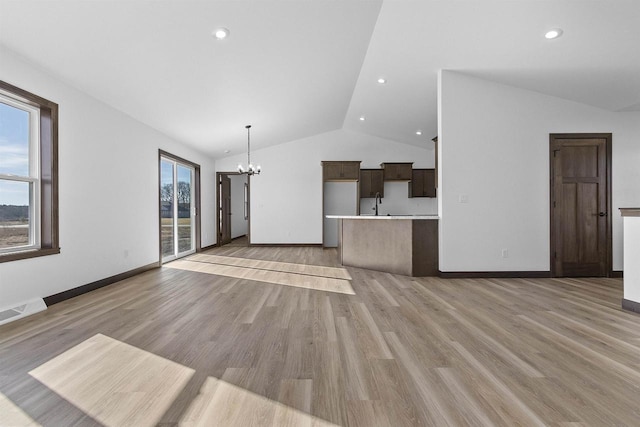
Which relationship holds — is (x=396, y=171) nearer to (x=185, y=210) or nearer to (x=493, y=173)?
(x=493, y=173)

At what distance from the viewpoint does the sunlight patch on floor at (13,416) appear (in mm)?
1466

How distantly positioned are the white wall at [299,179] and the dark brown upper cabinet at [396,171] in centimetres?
30

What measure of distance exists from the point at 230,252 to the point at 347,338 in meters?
5.89

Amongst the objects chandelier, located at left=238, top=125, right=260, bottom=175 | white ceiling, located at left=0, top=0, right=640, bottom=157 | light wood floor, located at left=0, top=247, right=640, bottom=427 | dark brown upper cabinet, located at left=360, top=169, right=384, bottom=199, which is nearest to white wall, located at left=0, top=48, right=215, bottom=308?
white ceiling, located at left=0, top=0, right=640, bottom=157

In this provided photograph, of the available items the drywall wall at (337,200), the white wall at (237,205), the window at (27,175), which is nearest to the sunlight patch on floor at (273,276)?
the window at (27,175)

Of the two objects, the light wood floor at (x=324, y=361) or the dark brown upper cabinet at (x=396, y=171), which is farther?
the dark brown upper cabinet at (x=396, y=171)

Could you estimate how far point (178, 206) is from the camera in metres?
6.83

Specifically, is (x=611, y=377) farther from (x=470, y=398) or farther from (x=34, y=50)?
(x=34, y=50)

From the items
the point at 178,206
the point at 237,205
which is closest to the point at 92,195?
the point at 178,206

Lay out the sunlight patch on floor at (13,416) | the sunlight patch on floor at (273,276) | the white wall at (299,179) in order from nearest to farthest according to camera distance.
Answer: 1. the sunlight patch on floor at (13,416)
2. the sunlight patch on floor at (273,276)
3. the white wall at (299,179)

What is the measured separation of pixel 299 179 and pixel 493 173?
527 cm

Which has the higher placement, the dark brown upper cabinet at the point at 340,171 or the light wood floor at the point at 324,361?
the dark brown upper cabinet at the point at 340,171

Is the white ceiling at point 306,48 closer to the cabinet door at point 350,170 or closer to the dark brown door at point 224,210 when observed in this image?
the cabinet door at point 350,170

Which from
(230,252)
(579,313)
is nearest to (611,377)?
(579,313)
